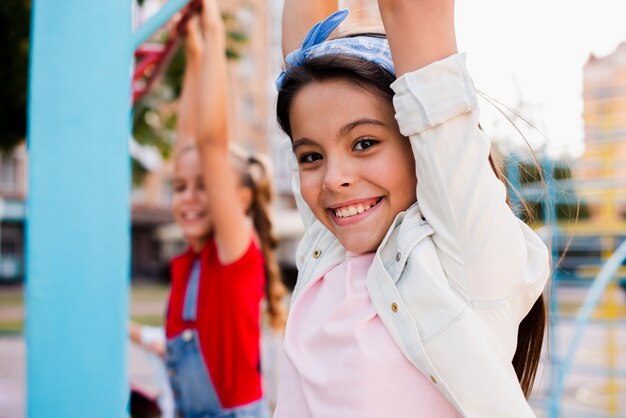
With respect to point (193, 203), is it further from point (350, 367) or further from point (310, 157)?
point (350, 367)

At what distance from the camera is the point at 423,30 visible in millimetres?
838

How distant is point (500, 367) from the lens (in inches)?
32.9

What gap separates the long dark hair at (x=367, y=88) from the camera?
0.93m

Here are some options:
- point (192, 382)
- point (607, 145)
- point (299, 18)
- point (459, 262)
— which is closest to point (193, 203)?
point (192, 382)

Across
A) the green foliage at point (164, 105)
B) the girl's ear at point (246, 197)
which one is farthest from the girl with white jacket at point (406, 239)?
the green foliage at point (164, 105)

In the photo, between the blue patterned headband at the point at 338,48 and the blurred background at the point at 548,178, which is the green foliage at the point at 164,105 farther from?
the blue patterned headband at the point at 338,48

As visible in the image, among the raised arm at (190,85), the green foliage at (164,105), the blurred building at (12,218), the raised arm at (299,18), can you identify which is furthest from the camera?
the blurred building at (12,218)

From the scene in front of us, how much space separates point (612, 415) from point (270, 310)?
2.74 meters

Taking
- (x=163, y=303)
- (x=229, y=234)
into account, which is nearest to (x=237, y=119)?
(x=163, y=303)

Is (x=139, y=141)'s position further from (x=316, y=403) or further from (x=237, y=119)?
(x=237, y=119)

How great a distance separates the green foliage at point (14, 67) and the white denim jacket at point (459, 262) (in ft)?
11.7

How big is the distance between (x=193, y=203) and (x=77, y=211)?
1.00 metres

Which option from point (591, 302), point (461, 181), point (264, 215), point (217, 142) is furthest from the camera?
point (591, 302)

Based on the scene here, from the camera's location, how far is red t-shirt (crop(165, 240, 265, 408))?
1.94 meters
